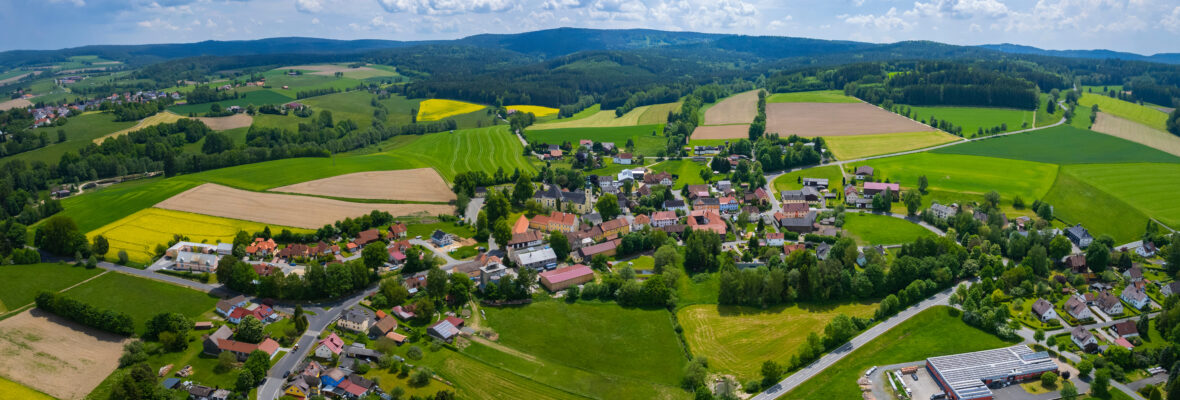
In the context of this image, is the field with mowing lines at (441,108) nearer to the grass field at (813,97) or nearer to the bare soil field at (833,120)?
the bare soil field at (833,120)

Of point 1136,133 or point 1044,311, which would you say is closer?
point 1044,311

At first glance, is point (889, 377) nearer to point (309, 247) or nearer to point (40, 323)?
point (309, 247)

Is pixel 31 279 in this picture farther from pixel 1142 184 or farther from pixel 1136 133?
pixel 1136 133

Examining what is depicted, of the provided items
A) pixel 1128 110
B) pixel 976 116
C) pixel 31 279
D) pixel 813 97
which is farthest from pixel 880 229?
pixel 1128 110

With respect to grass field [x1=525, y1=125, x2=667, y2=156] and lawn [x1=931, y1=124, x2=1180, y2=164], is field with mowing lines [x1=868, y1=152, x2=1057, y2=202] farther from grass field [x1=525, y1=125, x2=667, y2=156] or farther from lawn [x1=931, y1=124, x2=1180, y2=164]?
grass field [x1=525, y1=125, x2=667, y2=156]

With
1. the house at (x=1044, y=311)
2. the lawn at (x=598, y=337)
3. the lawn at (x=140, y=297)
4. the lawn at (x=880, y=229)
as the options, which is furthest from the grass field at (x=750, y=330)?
the lawn at (x=140, y=297)

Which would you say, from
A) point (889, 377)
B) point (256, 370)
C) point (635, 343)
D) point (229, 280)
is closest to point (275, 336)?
point (256, 370)
